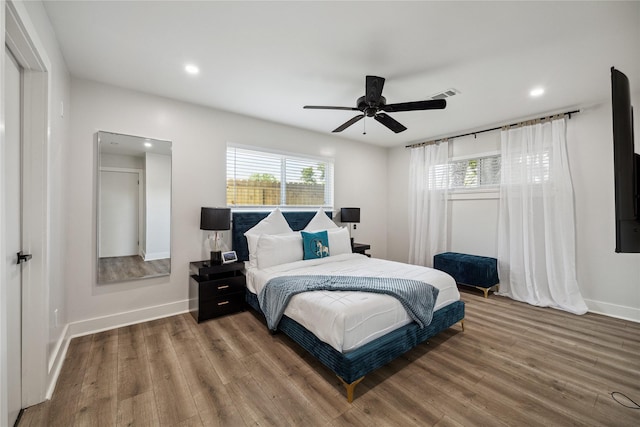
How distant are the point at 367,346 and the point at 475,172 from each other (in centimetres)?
387

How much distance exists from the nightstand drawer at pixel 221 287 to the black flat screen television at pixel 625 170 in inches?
131

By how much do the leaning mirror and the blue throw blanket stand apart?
1.55m

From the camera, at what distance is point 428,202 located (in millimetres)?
5000

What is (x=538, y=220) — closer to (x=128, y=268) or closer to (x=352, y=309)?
(x=352, y=309)

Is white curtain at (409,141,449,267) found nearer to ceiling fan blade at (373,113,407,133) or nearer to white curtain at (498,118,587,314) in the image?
white curtain at (498,118,587,314)

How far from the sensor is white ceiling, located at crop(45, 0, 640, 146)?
1.87m

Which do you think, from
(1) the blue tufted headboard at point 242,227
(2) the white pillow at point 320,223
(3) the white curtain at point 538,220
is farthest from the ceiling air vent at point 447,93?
(1) the blue tufted headboard at point 242,227

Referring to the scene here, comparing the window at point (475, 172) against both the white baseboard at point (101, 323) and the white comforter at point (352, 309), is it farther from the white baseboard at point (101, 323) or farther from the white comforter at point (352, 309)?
the white baseboard at point (101, 323)

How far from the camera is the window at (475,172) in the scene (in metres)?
4.33

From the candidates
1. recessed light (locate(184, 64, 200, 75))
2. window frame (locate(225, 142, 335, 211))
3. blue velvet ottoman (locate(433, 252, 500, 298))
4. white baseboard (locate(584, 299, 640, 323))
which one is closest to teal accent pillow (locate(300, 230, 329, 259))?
window frame (locate(225, 142, 335, 211))

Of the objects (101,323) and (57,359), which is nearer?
(57,359)

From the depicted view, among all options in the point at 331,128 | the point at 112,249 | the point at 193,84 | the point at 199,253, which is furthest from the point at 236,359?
the point at 331,128

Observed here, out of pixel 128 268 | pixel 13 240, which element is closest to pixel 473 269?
pixel 128 268

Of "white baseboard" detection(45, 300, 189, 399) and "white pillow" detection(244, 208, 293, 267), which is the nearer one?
"white baseboard" detection(45, 300, 189, 399)
